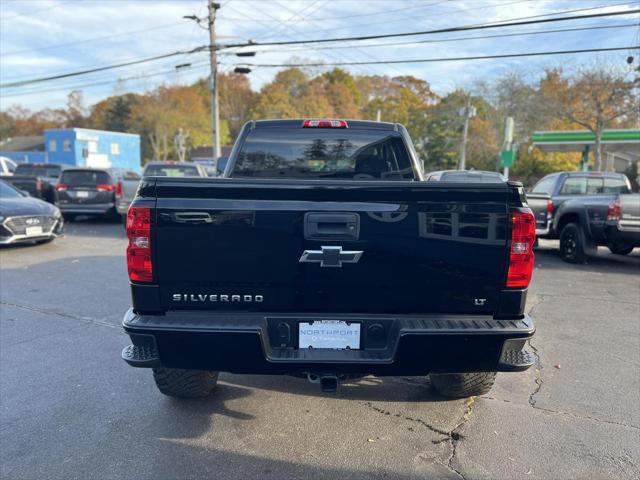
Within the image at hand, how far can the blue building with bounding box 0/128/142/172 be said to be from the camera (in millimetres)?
48875

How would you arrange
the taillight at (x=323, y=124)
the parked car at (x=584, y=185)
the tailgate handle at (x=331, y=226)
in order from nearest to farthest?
1. the tailgate handle at (x=331, y=226)
2. the taillight at (x=323, y=124)
3. the parked car at (x=584, y=185)

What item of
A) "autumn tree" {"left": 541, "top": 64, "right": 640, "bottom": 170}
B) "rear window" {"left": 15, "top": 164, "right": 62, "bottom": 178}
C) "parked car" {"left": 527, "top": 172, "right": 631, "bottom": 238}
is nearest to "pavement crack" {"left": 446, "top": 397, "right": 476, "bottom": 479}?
"parked car" {"left": 527, "top": 172, "right": 631, "bottom": 238}

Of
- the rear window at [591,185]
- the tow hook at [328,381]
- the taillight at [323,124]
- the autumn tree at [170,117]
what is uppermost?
the autumn tree at [170,117]

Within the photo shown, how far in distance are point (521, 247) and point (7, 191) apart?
423 inches

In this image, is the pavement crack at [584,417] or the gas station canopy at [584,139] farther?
the gas station canopy at [584,139]

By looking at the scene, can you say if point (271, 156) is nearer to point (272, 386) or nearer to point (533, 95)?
point (272, 386)

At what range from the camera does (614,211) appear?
328 inches

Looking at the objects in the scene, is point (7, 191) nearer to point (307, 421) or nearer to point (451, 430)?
point (307, 421)

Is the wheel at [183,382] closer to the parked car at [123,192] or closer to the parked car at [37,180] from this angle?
the parked car at [123,192]

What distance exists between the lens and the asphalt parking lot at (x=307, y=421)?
9.32 ft

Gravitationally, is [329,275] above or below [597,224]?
above

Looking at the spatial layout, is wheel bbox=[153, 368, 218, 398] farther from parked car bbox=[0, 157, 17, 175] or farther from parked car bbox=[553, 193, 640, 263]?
parked car bbox=[0, 157, 17, 175]

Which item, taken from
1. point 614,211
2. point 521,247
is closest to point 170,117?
point 614,211

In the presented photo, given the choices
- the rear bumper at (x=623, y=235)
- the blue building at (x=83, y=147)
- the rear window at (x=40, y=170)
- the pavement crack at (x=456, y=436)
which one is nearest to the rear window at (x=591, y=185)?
the rear bumper at (x=623, y=235)
